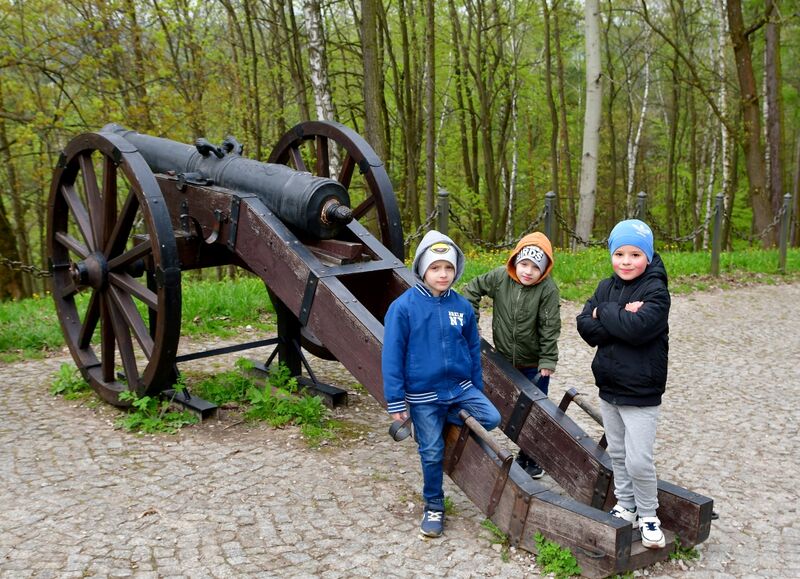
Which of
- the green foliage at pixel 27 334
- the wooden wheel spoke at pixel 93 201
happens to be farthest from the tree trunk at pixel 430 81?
the wooden wheel spoke at pixel 93 201

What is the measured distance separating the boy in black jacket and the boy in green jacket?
660 millimetres

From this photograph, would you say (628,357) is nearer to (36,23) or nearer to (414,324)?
(414,324)

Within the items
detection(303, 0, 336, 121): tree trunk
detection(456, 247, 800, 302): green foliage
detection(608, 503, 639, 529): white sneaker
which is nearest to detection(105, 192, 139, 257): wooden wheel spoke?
detection(608, 503, 639, 529): white sneaker

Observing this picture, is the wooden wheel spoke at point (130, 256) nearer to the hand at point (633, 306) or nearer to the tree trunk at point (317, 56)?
the hand at point (633, 306)

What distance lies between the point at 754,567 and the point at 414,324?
1.72m

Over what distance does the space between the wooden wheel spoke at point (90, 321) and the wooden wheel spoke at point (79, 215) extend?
0.36 m

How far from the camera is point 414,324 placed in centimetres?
310

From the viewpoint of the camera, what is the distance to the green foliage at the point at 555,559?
2830mm

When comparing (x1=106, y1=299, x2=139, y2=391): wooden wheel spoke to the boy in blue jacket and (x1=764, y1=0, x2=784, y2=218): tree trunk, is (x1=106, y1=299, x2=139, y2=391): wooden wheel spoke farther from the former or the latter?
(x1=764, y1=0, x2=784, y2=218): tree trunk

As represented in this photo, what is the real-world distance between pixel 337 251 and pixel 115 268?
160 centimetres

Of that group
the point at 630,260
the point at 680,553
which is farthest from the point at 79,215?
the point at 680,553

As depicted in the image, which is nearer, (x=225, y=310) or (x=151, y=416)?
(x=151, y=416)

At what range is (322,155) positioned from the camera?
5.28m

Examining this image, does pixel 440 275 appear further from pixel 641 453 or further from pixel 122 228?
pixel 122 228
